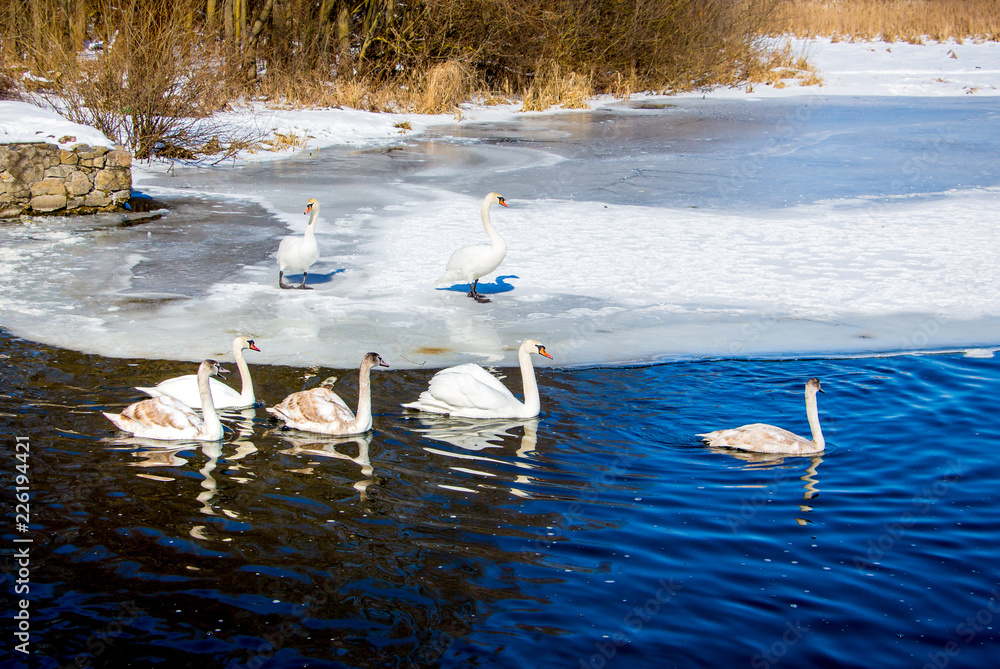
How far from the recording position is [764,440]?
526 centimetres

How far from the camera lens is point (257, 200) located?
12.8 metres

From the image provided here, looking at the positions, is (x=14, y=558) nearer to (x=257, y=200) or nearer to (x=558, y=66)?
(x=257, y=200)

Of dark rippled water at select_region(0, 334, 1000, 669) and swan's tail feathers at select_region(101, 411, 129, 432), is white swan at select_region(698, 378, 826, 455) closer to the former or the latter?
dark rippled water at select_region(0, 334, 1000, 669)

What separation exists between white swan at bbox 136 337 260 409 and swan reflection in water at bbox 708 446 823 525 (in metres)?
2.87

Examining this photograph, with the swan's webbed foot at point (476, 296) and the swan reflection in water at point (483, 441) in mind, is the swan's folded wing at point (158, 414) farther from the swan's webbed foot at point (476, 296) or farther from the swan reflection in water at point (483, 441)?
the swan's webbed foot at point (476, 296)

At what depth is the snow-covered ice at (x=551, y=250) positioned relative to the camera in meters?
7.47

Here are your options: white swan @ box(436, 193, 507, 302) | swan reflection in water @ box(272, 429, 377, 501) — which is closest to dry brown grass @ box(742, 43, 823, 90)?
white swan @ box(436, 193, 507, 302)

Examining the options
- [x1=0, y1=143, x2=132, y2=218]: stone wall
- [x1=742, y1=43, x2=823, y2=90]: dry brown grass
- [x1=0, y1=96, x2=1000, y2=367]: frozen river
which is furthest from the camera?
[x1=742, y1=43, x2=823, y2=90]: dry brown grass

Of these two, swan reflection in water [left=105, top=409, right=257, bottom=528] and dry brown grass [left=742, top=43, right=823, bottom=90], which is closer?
swan reflection in water [left=105, top=409, right=257, bottom=528]

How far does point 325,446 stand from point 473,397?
3.16 ft

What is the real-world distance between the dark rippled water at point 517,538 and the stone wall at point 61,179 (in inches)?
238

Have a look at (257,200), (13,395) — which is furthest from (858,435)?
(257,200)

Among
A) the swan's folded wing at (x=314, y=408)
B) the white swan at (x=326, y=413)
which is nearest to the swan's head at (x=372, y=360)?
the white swan at (x=326, y=413)

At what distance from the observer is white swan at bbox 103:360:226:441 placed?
523 centimetres
